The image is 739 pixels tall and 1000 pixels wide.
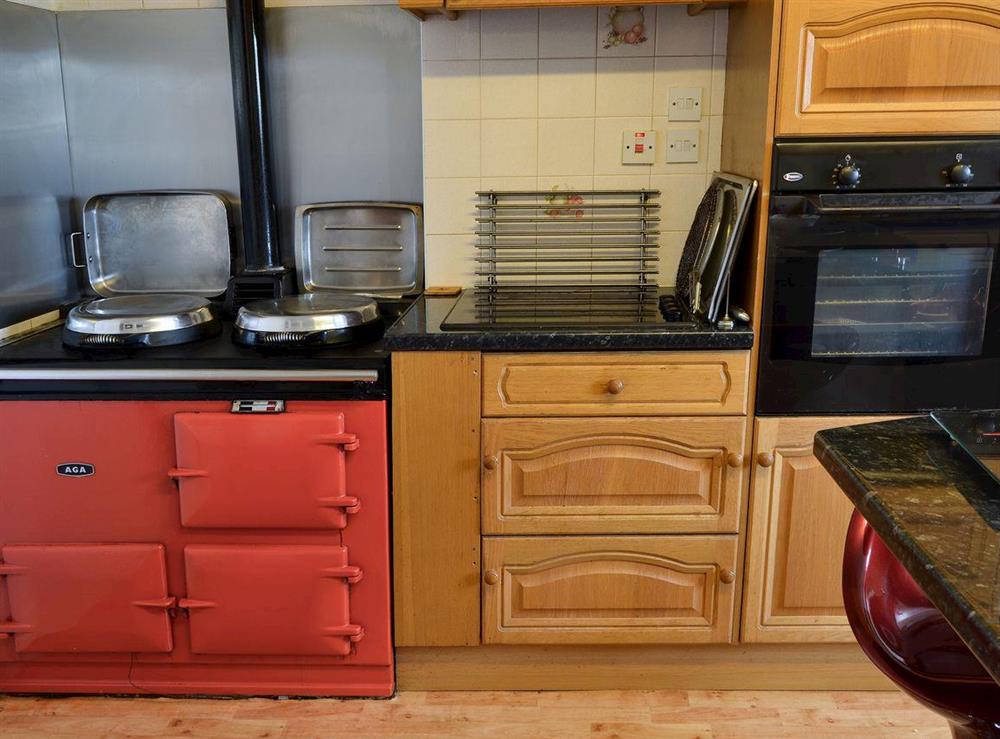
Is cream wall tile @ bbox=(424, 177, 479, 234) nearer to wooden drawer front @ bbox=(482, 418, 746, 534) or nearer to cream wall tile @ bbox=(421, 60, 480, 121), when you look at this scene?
cream wall tile @ bbox=(421, 60, 480, 121)

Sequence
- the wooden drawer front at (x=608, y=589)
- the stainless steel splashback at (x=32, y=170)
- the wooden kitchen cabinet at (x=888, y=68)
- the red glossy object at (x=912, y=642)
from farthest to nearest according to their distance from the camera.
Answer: the stainless steel splashback at (x=32, y=170), the wooden drawer front at (x=608, y=589), the wooden kitchen cabinet at (x=888, y=68), the red glossy object at (x=912, y=642)

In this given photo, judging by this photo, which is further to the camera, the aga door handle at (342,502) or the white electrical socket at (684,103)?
the white electrical socket at (684,103)

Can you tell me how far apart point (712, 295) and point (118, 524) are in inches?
51.5

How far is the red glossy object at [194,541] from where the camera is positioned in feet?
6.20

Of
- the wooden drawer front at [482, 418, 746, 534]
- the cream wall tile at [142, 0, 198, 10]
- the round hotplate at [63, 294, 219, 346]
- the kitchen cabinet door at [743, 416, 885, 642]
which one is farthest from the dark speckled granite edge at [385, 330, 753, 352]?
the cream wall tile at [142, 0, 198, 10]

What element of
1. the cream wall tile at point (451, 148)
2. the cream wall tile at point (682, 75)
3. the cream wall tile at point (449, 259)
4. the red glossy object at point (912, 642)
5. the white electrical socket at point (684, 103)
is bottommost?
the red glossy object at point (912, 642)

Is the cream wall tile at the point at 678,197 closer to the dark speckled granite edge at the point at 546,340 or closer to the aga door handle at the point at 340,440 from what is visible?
the dark speckled granite edge at the point at 546,340

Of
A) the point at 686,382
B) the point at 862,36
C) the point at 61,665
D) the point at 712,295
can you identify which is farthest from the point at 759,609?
the point at 61,665

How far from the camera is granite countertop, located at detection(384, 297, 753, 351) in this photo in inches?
73.3

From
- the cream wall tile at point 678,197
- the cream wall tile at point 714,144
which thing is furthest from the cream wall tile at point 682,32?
the cream wall tile at point 678,197

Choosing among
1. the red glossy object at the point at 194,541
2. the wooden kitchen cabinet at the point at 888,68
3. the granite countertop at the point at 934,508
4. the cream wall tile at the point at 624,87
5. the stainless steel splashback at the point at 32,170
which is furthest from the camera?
the cream wall tile at the point at 624,87

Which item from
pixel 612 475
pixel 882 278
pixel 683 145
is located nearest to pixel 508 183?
pixel 683 145

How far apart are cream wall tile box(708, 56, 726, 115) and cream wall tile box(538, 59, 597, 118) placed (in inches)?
10.9

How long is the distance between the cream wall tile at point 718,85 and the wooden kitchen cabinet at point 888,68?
1.34ft
